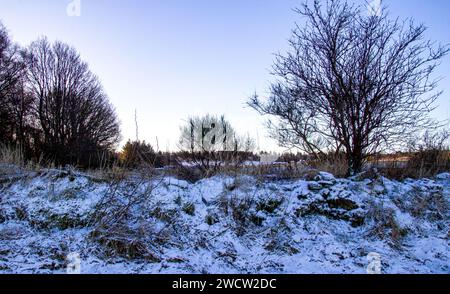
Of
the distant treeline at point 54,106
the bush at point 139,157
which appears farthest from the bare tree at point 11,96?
the bush at point 139,157

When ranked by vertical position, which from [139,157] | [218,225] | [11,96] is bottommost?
[218,225]

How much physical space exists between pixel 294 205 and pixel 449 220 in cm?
224

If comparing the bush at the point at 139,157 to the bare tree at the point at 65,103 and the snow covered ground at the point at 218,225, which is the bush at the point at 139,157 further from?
the bare tree at the point at 65,103

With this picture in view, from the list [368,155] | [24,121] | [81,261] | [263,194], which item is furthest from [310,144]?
[24,121]

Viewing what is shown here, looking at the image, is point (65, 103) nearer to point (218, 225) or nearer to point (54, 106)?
point (54, 106)

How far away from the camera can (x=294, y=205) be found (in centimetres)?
402

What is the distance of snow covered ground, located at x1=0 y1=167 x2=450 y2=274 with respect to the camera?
2943mm

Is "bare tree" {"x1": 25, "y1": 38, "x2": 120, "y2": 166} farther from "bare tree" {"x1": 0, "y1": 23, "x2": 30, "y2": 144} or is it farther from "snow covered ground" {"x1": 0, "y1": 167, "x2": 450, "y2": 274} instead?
"snow covered ground" {"x1": 0, "y1": 167, "x2": 450, "y2": 274}

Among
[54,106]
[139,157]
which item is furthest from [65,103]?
[139,157]

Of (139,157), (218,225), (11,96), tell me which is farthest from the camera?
(11,96)

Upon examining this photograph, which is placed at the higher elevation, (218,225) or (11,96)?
(11,96)

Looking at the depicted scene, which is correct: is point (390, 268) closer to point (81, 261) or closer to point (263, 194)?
point (263, 194)

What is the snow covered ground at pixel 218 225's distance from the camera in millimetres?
2943

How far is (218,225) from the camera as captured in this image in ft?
11.8
